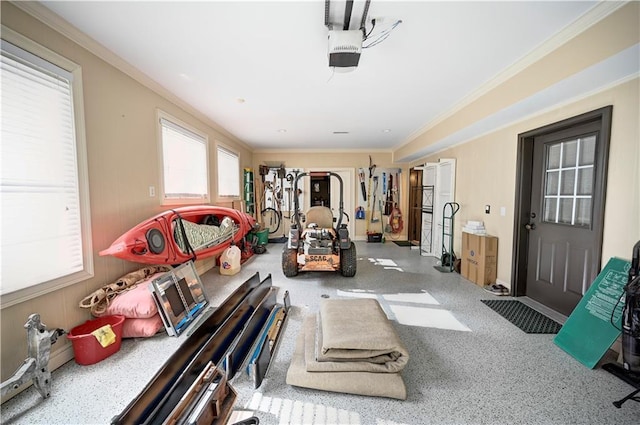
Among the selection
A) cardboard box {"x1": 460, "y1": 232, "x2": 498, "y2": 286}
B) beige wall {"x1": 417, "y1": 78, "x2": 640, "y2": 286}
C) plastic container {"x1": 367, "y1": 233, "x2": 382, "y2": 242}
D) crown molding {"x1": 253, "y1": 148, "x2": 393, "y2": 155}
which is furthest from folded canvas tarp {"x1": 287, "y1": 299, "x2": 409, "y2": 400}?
crown molding {"x1": 253, "y1": 148, "x2": 393, "y2": 155}

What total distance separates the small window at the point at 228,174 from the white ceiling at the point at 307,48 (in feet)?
4.88

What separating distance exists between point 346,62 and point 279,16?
64 centimetres

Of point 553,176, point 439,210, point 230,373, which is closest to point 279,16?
point 230,373

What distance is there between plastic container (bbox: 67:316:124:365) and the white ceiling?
8.41 feet

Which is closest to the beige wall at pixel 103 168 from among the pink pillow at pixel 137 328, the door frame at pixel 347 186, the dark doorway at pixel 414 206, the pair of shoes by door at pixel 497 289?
the pink pillow at pixel 137 328

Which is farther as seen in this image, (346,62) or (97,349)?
(346,62)

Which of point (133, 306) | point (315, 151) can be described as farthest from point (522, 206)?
point (315, 151)

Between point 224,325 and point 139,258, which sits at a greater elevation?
point 139,258

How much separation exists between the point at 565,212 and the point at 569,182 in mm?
348

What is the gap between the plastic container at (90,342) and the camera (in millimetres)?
1912

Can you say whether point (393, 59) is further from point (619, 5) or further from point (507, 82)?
point (619, 5)

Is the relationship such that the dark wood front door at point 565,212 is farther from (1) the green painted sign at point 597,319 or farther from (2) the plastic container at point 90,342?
(2) the plastic container at point 90,342

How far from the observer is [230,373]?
171cm

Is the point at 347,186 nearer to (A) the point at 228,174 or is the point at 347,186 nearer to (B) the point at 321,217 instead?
(B) the point at 321,217
